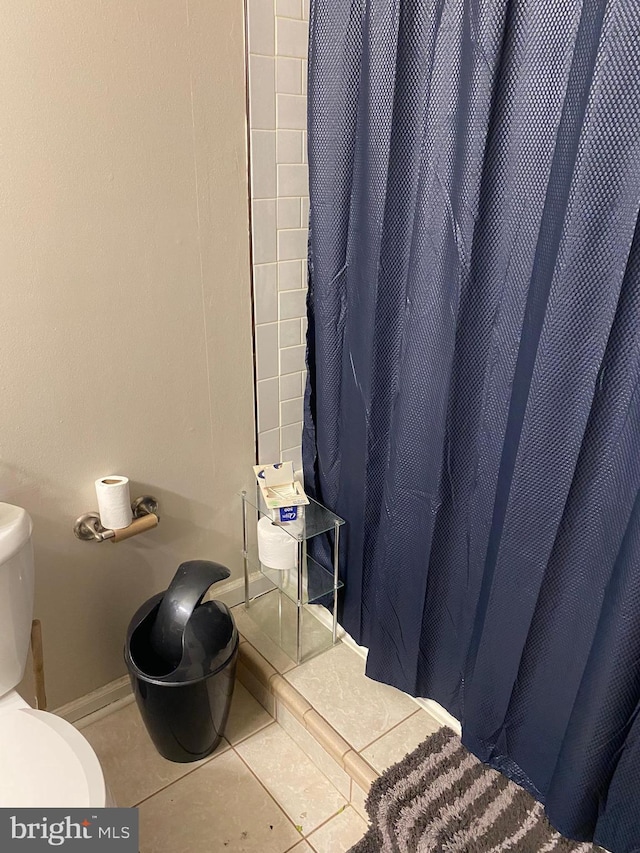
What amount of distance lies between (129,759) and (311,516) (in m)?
0.73

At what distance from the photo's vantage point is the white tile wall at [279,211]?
1375mm

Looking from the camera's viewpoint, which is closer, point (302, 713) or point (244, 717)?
point (302, 713)

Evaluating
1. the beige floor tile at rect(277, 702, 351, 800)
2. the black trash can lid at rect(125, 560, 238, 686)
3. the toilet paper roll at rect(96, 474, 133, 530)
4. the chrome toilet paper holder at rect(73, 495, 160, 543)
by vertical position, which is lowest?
the beige floor tile at rect(277, 702, 351, 800)

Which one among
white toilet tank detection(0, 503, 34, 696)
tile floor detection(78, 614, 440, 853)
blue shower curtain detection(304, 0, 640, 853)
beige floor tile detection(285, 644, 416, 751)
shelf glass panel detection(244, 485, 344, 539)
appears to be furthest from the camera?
shelf glass panel detection(244, 485, 344, 539)

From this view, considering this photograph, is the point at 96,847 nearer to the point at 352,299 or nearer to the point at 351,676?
the point at 351,676

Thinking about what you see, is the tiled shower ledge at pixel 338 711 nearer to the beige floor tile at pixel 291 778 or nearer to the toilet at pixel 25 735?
the beige floor tile at pixel 291 778

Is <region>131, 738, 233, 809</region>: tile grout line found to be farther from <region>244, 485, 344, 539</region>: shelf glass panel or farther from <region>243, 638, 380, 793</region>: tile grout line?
<region>244, 485, 344, 539</region>: shelf glass panel

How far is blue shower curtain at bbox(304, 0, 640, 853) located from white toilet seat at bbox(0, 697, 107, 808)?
2.45ft

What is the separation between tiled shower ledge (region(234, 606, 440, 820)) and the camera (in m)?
1.41

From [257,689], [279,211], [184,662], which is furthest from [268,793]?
[279,211]

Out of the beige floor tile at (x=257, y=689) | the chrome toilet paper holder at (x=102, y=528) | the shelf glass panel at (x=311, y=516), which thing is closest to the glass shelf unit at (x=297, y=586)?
the shelf glass panel at (x=311, y=516)

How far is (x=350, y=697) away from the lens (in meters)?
1.55

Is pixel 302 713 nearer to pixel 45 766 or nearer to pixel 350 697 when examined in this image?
pixel 350 697

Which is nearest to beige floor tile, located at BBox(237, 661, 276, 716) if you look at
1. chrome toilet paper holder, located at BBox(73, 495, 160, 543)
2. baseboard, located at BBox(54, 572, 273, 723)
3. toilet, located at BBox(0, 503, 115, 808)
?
baseboard, located at BBox(54, 572, 273, 723)
